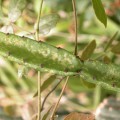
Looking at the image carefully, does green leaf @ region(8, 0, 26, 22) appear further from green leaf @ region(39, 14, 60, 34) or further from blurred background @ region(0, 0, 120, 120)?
blurred background @ region(0, 0, 120, 120)

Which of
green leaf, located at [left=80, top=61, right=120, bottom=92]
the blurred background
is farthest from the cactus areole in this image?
the blurred background

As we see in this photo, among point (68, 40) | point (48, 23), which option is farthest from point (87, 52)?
point (68, 40)

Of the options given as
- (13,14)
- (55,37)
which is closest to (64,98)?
(55,37)

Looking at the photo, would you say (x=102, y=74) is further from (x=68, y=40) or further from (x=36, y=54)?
(x=68, y=40)

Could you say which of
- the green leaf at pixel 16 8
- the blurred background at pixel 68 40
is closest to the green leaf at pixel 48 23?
the green leaf at pixel 16 8

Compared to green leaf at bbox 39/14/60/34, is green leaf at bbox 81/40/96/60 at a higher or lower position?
lower
